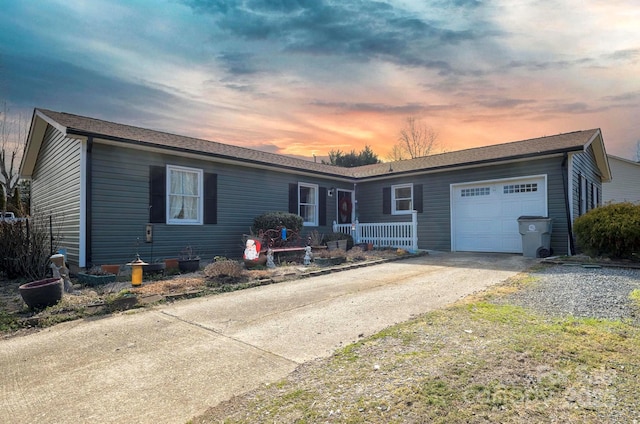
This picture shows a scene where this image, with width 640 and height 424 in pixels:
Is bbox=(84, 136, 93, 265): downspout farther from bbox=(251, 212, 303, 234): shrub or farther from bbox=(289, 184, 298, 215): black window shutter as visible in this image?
bbox=(289, 184, 298, 215): black window shutter

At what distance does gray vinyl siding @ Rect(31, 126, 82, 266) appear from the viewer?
841 cm

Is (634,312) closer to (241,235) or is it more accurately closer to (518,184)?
(518,184)

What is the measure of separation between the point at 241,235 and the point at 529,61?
946 cm

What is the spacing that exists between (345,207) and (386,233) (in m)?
2.25

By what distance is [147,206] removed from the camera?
8.69m

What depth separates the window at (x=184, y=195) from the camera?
9172mm

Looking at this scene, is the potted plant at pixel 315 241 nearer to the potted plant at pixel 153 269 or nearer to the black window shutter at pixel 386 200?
the black window shutter at pixel 386 200

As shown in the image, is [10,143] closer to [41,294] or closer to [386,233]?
[41,294]

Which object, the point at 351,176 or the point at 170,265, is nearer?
the point at 170,265

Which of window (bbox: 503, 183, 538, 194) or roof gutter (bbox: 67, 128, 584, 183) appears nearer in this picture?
roof gutter (bbox: 67, 128, 584, 183)

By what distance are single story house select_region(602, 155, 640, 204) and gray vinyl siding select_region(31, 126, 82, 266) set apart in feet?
82.1

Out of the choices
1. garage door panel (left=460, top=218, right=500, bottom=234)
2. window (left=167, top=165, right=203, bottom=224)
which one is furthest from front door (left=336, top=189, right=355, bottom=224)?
window (left=167, top=165, right=203, bottom=224)

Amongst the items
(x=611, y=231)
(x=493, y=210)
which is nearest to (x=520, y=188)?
(x=493, y=210)

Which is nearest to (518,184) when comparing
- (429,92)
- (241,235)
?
(429,92)
